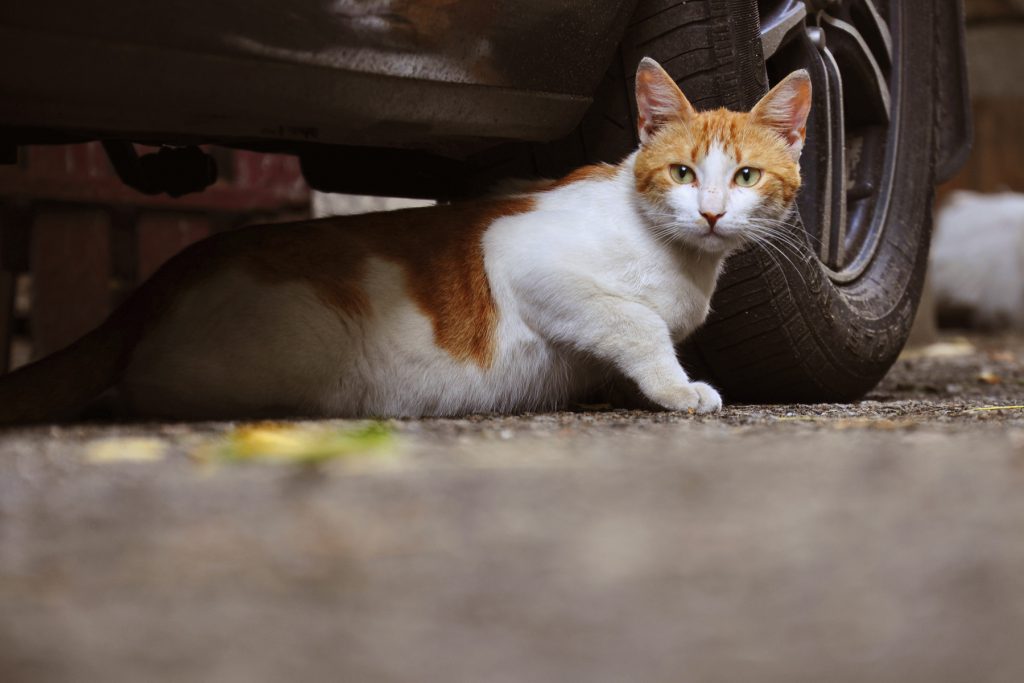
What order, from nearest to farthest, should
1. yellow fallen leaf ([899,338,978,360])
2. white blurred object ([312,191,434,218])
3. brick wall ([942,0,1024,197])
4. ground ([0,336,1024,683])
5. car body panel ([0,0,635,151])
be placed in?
1. ground ([0,336,1024,683])
2. car body panel ([0,0,635,151])
3. white blurred object ([312,191,434,218])
4. yellow fallen leaf ([899,338,978,360])
5. brick wall ([942,0,1024,197])

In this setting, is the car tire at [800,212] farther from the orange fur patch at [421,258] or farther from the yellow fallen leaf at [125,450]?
the yellow fallen leaf at [125,450]

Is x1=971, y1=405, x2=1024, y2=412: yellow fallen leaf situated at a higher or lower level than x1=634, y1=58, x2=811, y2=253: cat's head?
lower

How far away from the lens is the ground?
Answer: 2.29ft

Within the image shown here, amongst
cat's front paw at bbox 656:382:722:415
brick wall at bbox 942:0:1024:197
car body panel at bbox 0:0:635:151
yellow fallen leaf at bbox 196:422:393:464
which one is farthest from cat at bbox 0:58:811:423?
brick wall at bbox 942:0:1024:197

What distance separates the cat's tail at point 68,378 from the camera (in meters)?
1.73

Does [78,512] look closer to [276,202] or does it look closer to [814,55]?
[814,55]

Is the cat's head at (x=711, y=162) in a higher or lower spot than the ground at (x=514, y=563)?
higher

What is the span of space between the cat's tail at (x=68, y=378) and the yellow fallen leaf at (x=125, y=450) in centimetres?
39

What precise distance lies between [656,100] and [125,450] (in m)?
1.17

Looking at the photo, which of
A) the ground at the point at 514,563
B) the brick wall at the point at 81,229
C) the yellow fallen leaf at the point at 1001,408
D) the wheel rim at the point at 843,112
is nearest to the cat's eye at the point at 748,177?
the wheel rim at the point at 843,112

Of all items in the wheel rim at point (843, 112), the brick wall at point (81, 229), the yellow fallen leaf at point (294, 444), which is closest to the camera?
the yellow fallen leaf at point (294, 444)

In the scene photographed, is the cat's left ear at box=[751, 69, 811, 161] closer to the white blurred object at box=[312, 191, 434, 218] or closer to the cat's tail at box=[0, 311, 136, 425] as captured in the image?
the cat's tail at box=[0, 311, 136, 425]

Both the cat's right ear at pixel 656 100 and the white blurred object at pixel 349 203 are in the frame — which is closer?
the cat's right ear at pixel 656 100

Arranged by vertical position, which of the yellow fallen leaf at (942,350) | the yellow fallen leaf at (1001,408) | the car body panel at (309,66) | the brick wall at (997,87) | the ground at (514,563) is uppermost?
the brick wall at (997,87)
